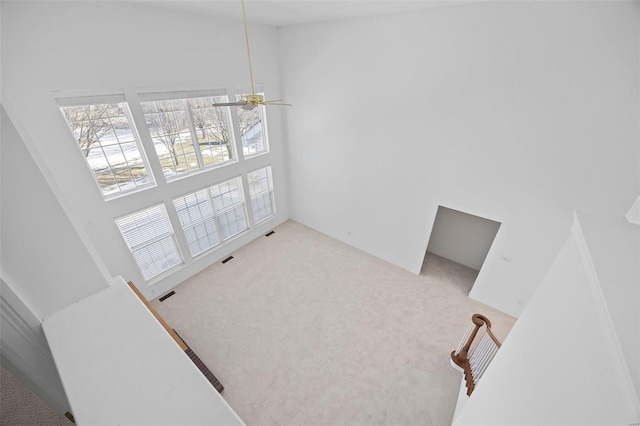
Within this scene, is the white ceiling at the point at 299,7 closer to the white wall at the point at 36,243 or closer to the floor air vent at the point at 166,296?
the white wall at the point at 36,243

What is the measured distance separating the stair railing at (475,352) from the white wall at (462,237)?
7.81 ft

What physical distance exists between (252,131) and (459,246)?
5.70 meters

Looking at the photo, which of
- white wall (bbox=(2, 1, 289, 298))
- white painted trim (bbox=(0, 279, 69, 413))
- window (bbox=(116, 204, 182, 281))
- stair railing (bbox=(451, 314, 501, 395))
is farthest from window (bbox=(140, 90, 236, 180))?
stair railing (bbox=(451, 314, 501, 395))

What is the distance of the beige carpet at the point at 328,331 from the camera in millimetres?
3543

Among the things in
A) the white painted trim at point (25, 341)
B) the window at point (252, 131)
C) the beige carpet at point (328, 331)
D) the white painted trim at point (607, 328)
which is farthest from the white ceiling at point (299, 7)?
the beige carpet at point (328, 331)

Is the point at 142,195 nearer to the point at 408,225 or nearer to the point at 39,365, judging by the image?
the point at 39,365

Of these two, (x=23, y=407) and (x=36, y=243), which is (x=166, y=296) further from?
(x=36, y=243)

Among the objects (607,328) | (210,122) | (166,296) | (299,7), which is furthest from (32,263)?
(166,296)

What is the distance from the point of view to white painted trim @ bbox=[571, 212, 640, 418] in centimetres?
62

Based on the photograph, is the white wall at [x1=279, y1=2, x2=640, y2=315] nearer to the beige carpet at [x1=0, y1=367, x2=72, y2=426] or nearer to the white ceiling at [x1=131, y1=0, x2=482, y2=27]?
the white ceiling at [x1=131, y1=0, x2=482, y2=27]

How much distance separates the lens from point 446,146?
14.2 ft

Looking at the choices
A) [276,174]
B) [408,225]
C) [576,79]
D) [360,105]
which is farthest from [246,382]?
[576,79]

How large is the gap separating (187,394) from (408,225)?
17.0ft

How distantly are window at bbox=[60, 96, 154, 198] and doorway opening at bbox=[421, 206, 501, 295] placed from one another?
6211 millimetres
